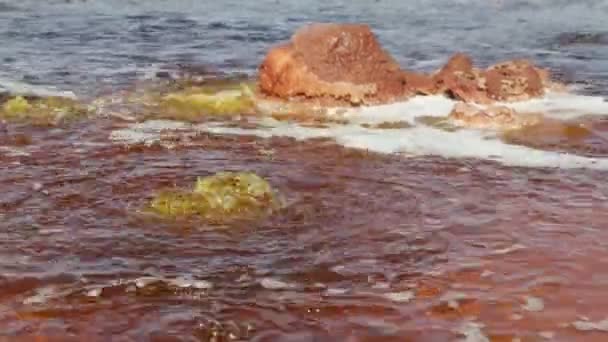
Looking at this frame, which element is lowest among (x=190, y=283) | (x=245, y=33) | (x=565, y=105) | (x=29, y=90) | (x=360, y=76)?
(x=190, y=283)

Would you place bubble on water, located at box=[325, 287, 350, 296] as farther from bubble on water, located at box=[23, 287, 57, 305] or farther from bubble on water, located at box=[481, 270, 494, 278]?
bubble on water, located at box=[23, 287, 57, 305]

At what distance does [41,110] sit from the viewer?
9.11 m

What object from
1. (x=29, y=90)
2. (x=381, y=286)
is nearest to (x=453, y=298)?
(x=381, y=286)

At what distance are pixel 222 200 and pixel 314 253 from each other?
105cm

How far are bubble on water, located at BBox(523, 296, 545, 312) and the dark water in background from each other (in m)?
6.76

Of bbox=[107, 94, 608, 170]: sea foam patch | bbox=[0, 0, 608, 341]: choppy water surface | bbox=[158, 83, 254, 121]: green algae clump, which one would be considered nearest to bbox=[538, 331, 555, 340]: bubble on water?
bbox=[0, 0, 608, 341]: choppy water surface

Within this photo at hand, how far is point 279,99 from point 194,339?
589cm

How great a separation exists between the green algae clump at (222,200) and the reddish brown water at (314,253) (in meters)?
0.16

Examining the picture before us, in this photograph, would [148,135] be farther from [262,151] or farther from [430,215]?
[430,215]

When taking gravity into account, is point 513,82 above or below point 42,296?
above

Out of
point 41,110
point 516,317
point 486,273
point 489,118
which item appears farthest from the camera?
point 41,110

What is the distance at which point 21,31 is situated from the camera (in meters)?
15.3

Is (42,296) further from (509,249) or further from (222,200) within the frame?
(509,249)

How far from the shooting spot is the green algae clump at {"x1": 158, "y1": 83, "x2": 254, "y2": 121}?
30.3 ft
